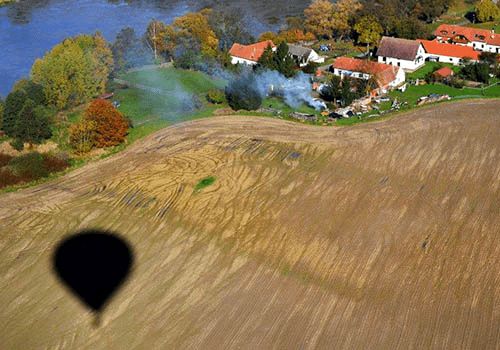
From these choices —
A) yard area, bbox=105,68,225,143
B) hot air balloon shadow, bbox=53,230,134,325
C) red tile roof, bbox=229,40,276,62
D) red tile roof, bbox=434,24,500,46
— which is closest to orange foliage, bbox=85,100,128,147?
yard area, bbox=105,68,225,143

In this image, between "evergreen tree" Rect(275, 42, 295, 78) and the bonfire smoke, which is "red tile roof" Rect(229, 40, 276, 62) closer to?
"evergreen tree" Rect(275, 42, 295, 78)

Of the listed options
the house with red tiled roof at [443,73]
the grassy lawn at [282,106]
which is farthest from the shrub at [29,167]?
the house with red tiled roof at [443,73]

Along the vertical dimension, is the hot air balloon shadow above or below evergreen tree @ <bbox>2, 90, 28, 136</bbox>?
above

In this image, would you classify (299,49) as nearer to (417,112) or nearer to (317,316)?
(417,112)

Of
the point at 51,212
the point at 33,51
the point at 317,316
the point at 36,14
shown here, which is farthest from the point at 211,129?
the point at 36,14

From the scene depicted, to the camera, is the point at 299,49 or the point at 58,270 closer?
the point at 58,270

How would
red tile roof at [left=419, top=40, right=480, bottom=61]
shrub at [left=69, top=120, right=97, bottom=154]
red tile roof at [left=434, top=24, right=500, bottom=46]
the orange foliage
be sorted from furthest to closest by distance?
1. red tile roof at [left=434, top=24, right=500, bottom=46]
2. red tile roof at [left=419, top=40, right=480, bottom=61]
3. the orange foliage
4. shrub at [left=69, top=120, right=97, bottom=154]
